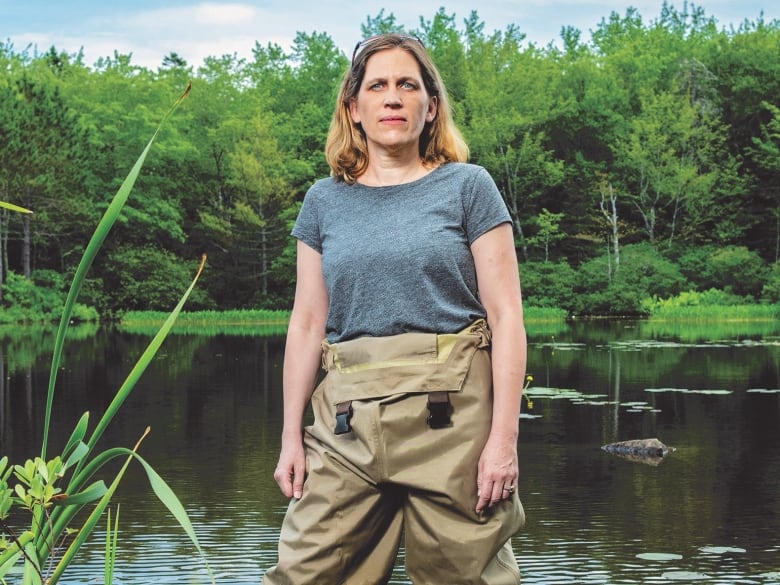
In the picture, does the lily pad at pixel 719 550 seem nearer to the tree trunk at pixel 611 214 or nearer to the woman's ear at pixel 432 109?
the woman's ear at pixel 432 109

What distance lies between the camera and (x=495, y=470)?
2281 mm

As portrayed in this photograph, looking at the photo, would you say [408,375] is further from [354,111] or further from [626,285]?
[626,285]

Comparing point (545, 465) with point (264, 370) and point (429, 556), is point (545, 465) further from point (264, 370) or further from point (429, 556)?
point (264, 370)

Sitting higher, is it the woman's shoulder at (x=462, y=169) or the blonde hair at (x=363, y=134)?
the blonde hair at (x=363, y=134)

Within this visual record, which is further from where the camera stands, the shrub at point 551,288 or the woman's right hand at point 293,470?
the shrub at point 551,288

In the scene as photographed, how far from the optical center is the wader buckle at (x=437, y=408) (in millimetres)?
2295

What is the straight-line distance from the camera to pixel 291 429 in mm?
2473

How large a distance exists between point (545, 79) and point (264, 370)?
28.5 meters

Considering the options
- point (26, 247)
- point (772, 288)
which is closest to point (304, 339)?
point (772, 288)

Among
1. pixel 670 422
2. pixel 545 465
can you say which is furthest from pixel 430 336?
pixel 670 422

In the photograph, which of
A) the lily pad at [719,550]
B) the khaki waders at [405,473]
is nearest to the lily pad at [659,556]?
the lily pad at [719,550]

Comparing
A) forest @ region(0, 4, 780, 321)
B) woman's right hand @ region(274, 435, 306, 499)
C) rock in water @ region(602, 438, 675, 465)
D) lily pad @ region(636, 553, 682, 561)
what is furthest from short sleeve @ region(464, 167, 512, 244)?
forest @ region(0, 4, 780, 321)

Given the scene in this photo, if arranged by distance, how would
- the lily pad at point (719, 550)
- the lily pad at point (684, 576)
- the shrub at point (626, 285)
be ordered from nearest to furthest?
the lily pad at point (684, 576) < the lily pad at point (719, 550) < the shrub at point (626, 285)

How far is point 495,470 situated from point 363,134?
27.9 inches
